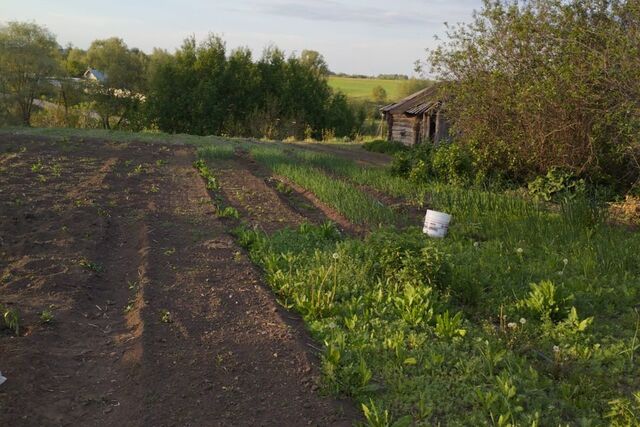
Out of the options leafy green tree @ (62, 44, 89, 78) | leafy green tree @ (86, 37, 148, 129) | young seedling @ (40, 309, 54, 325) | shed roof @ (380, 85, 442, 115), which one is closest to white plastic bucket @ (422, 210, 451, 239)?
young seedling @ (40, 309, 54, 325)

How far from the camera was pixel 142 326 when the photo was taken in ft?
13.1

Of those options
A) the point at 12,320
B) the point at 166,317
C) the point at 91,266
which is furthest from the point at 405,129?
the point at 12,320

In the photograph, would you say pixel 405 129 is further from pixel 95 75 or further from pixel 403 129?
Answer: pixel 95 75

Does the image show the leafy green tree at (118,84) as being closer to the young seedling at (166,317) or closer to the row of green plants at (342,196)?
the row of green plants at (342,196)

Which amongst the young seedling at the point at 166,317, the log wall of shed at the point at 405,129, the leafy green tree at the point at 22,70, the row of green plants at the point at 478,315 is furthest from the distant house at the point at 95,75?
the young seedling at the point at 166,317

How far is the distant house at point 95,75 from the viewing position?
30781 millimetres

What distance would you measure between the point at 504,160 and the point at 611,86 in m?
3.16

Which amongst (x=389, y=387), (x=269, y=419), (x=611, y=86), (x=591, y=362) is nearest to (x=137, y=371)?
(x=269, y=419)

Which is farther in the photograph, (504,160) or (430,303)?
(504,160)

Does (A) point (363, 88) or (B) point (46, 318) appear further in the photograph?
(A) point (363, 88)

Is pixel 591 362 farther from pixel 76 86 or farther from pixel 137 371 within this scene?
pixel 76 86

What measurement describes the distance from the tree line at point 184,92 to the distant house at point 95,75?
0.43ft

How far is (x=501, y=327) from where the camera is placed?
161 inches

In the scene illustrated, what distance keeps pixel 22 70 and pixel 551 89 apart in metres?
20.8
